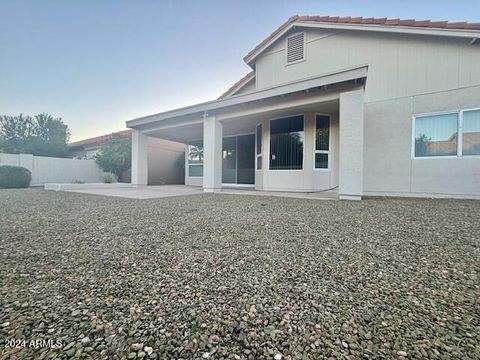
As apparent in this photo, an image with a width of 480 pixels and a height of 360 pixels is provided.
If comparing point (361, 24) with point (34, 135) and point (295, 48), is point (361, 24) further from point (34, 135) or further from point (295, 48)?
point (34, 135)

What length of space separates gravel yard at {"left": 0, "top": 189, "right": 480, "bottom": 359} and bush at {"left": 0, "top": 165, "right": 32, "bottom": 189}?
11771 mm

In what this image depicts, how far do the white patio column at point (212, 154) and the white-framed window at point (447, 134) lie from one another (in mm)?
6582

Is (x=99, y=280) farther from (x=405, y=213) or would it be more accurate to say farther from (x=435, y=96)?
(x=435, y=96)

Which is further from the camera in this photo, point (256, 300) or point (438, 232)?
point (438, 232)

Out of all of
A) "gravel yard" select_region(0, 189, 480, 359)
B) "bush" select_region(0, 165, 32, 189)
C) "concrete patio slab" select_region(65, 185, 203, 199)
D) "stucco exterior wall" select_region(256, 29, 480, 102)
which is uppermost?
"stucco exterior wall" select_region(256, 29, 480, 102)

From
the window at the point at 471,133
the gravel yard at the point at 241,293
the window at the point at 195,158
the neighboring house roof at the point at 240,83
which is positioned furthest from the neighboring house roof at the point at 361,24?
the gravel yard at the point at 241,293

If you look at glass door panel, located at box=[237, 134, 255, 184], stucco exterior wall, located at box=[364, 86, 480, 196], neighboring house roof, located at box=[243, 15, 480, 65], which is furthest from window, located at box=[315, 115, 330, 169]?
glass door panel, located at box=[237, 134, 255, 184]

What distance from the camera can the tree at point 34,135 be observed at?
18.9 m

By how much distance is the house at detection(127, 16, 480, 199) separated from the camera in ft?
20.3

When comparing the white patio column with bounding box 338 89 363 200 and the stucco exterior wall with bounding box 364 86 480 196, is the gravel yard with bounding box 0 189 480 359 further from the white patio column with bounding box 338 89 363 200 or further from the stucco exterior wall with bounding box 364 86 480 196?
the stucco exterior wall with bounding box 364 86 480 196

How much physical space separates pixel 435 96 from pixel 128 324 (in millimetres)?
9191

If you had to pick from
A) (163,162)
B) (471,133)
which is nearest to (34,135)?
(163,162)

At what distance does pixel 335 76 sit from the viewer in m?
5.92

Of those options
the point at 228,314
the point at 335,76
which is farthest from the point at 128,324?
the point at 335,76
